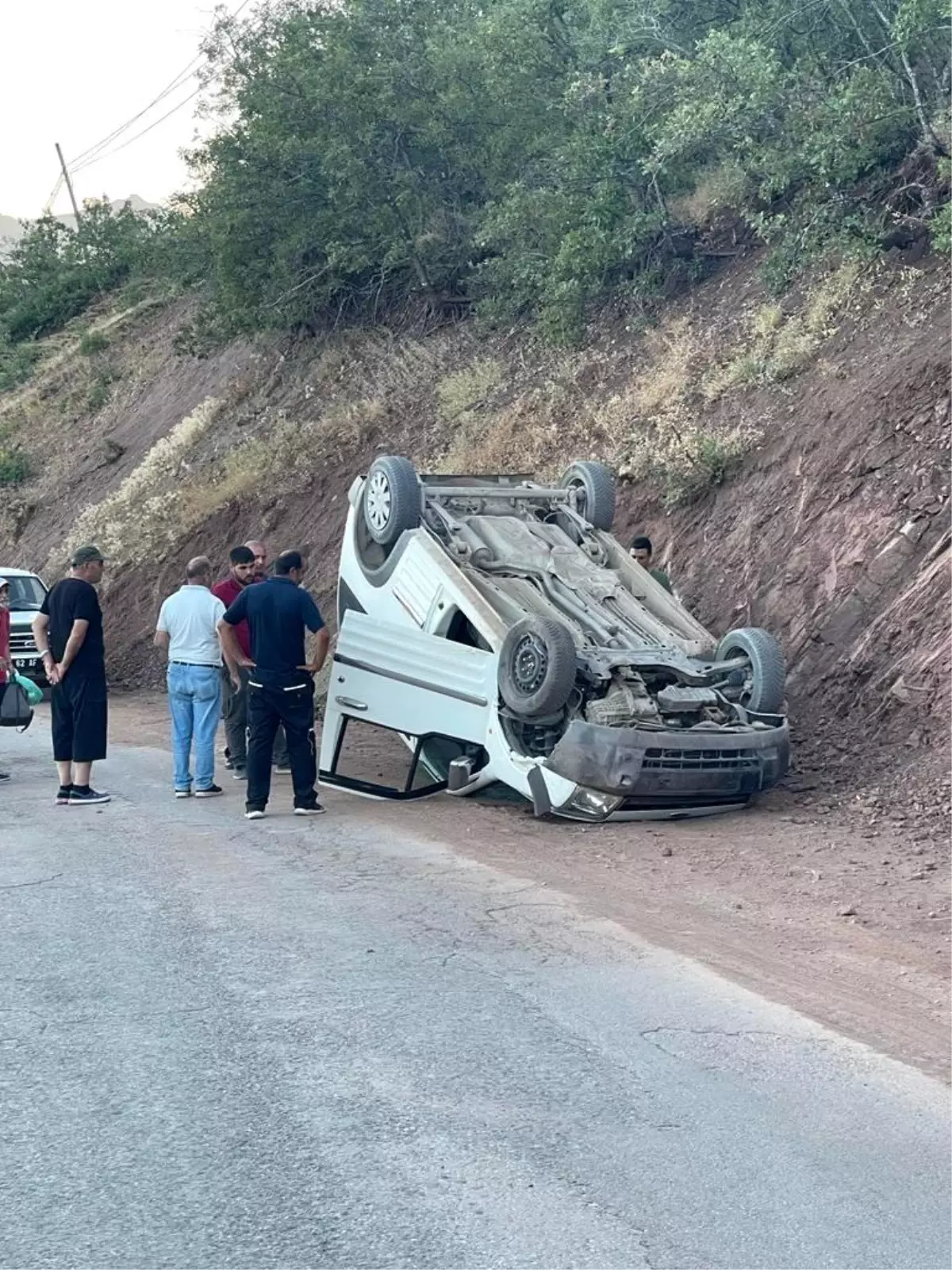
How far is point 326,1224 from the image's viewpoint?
4094 mm

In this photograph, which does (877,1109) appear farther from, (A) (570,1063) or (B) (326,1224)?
(B) (326,1224)

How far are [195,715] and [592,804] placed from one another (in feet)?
10.6

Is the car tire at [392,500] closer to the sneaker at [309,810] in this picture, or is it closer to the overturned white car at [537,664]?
the overturned white car at [537,664]

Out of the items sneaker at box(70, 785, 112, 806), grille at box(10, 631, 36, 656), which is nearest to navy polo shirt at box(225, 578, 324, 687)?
sneaker at box(70, 785, 112, 806)

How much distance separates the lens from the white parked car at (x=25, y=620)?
19.2 meters

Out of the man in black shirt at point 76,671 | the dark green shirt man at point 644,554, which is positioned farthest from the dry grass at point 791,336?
the man in black shirt at point 76,671

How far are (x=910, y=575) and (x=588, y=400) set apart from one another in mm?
6713

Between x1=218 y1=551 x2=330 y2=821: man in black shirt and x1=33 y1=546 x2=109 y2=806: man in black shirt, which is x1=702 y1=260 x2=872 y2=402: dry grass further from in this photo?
x1=33 y1=546 x2=109 y2=806: man in black shirt

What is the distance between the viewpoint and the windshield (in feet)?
65.8

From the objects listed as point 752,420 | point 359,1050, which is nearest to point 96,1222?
point 359,1050

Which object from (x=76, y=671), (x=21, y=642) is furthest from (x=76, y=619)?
(x=21, y=642)

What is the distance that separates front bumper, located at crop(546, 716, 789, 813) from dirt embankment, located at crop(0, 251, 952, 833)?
79cm

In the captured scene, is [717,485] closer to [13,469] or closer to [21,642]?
[21,642]

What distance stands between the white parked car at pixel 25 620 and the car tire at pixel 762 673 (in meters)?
11.0
